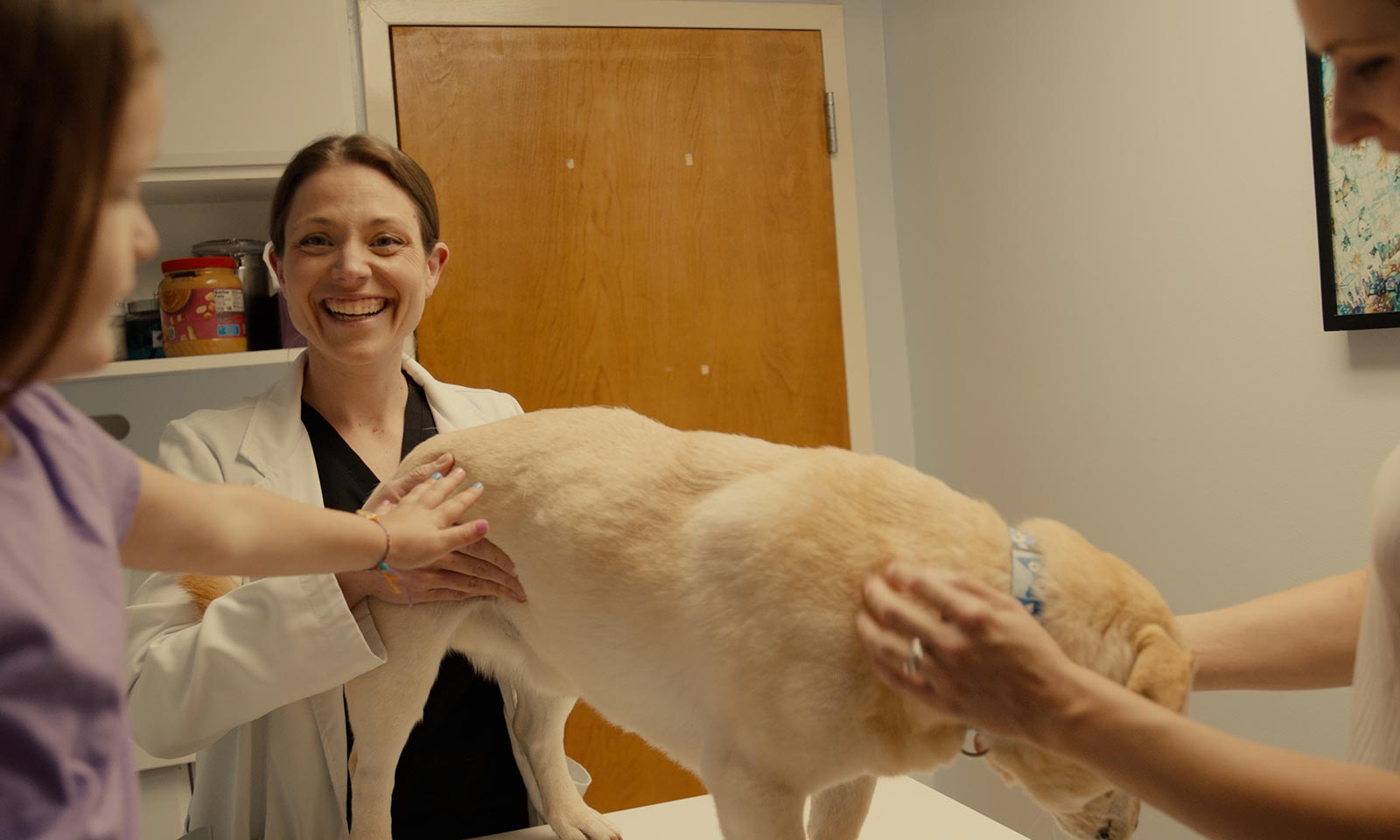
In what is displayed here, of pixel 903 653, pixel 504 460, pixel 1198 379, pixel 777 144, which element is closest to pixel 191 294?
pixel 504 460

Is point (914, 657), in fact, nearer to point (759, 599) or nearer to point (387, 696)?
point (759, 599)

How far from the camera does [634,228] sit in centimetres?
302

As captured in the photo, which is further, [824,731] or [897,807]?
[897,807]

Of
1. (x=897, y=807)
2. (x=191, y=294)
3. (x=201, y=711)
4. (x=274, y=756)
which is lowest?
(x=897, y=807)

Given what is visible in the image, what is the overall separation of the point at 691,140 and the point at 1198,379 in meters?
1.55

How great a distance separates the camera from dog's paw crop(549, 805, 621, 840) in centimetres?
150

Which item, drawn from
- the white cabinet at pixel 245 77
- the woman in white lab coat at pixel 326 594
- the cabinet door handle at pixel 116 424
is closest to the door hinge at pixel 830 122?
the white cabinet at pixel 245 77

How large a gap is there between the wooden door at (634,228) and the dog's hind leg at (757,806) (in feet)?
6.51

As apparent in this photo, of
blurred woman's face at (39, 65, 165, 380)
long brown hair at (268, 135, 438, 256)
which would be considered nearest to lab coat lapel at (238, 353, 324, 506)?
long brown hair at (268, 135, 438, 256)

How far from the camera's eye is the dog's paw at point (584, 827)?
150 centimetres

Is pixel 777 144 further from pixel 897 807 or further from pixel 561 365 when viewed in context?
pixel 897 807

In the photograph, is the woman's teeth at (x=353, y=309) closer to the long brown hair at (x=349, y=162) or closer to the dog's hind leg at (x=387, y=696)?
the long brown hair at (x=349, y=162)

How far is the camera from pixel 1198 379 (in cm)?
223

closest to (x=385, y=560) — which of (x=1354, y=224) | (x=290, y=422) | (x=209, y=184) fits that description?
(x=290, y=422)
